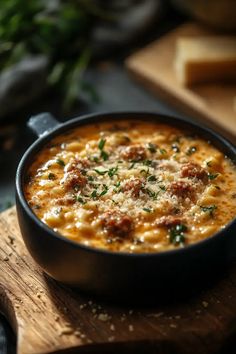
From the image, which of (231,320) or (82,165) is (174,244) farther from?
(82,165)

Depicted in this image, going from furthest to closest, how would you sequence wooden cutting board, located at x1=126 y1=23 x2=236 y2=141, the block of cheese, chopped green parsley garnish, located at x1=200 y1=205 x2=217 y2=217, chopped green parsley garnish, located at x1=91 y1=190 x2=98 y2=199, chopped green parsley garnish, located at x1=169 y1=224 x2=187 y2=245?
the block of cheese
wooden cutting board, located at x1=126 y1=23 x2=236 y2=141
chopped green parsley garnish, located at x1=91 y1=190 x2=98 y2=199
chopped green parsley garnish, located at x1=200 y1=205 x2=217 y2=217
chopped green parsley garnish, located at x1=169 y1=224 x2=187 y2=245

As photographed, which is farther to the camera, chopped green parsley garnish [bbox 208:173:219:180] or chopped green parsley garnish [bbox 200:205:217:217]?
chopped green parsley garnish [bbox 208:173:219:180]

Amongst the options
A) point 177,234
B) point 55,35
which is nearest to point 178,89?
point 55,35

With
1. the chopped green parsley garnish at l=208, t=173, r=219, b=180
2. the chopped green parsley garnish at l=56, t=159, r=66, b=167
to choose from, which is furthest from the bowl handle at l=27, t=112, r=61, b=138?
the chopped green parsley garnish at l=208, t=173, r=219, b=180

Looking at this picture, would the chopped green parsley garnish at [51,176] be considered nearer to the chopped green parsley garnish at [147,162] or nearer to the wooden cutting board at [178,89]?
the chopped green parsley garnish at [147,162]

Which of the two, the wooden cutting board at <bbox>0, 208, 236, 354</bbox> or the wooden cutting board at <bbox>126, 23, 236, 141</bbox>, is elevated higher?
the wooden cutting board at <bbox>0, 208, 236, 354</bbox>

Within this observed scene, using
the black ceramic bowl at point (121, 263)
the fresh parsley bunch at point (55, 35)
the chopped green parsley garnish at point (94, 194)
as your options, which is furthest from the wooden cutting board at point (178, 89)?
the black ceramic bowl at point (121, 263)

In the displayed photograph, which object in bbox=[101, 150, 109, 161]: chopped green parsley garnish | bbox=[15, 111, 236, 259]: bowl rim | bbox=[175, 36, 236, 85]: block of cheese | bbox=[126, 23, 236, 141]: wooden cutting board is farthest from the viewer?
bbox=[175, 36, 236, 85]: block of cheese

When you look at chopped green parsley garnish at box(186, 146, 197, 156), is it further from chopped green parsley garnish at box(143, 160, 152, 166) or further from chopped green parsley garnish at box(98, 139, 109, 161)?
chopped green parsley garnish at box(98, 139, 109, 161)
